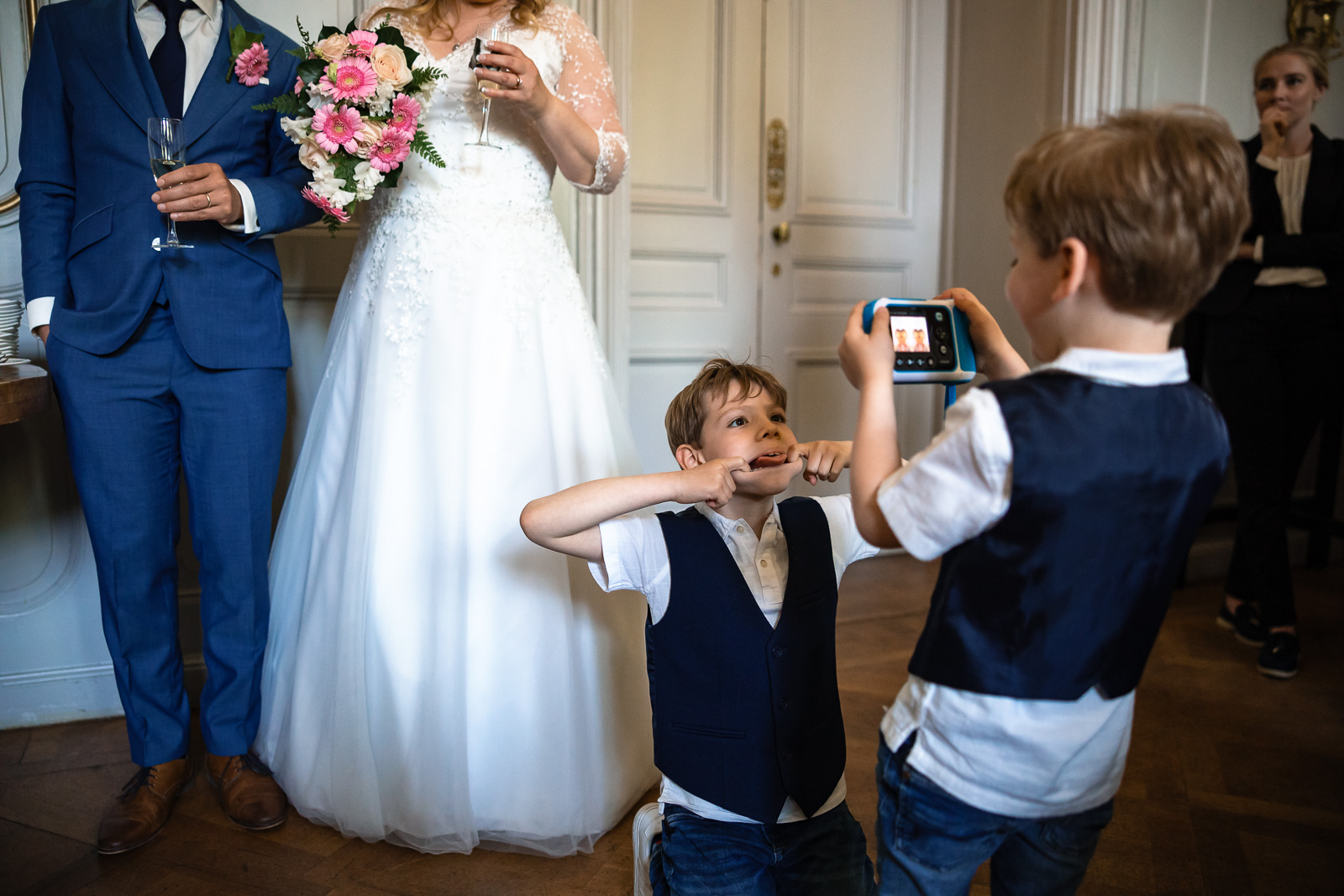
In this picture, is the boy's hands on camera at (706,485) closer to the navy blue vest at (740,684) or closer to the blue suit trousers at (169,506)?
the navy blue vest at (740,684)

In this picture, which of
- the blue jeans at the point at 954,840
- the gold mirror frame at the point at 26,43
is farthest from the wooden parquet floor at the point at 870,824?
the gold mirror frame at the point at 26,43

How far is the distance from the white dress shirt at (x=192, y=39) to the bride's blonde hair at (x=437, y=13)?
0.30 meters

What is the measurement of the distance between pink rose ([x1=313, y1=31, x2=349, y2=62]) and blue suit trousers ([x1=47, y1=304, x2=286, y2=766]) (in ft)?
1.89

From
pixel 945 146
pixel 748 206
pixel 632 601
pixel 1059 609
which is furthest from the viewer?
pixel 945 146

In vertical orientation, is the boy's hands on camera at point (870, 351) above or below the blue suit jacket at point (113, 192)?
below

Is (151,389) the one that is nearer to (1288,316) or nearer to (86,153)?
(86,153)

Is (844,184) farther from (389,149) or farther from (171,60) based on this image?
(171,60)

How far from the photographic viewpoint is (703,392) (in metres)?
1.31

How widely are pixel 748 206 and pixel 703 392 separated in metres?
2.39

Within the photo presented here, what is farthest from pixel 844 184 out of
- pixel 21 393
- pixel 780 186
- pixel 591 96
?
pixel 21 393

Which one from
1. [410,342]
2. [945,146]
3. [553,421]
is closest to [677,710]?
[553,421]

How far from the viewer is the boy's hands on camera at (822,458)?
121 centimetres

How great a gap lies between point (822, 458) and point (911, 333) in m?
0.27

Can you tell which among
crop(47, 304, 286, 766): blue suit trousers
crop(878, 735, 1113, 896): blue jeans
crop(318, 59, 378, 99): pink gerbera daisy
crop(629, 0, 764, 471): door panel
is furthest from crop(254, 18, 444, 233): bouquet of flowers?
crop(629, 0, 764, 471): door panel
